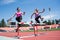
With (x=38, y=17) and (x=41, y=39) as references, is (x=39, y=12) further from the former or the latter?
(x=41, y=39)

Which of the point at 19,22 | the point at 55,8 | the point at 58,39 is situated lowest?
the point at 58,39

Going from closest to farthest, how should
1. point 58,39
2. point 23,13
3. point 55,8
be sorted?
point 58,39 → point 23,13 → point 55,8

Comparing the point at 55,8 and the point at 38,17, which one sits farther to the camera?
the point at 55,8

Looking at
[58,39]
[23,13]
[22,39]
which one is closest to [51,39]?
[58,39]

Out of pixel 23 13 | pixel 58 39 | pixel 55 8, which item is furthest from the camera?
pixel 55 8

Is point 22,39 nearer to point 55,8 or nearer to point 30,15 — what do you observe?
point 30,15

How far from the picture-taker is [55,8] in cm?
352

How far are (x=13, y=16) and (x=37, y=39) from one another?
637 mm

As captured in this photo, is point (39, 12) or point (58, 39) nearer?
point (58, 39)

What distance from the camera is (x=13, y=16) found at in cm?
324

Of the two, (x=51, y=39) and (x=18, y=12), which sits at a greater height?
(x=18, y=12)

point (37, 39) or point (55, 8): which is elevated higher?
point (55, 8)

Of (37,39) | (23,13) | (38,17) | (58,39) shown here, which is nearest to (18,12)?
(23,13)

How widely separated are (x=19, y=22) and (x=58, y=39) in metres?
0.80
